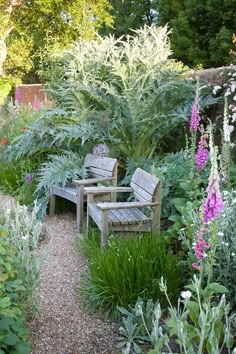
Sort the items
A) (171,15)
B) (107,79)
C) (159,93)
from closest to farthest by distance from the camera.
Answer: (159,93) → (107,79) → (171,15)

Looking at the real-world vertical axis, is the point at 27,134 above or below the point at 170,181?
above

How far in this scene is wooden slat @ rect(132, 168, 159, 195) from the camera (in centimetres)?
411

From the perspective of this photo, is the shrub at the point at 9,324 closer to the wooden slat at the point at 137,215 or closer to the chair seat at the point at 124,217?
the chair seat at the point at 124,217

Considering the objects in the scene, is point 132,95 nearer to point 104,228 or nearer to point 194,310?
point 104,228

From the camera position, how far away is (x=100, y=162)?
555cm

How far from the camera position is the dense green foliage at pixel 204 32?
43.1 ft

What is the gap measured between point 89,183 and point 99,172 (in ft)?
1.42

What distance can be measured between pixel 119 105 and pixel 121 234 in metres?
2.49

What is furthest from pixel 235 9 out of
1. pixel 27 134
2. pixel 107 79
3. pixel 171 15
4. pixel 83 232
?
pixel 83 232

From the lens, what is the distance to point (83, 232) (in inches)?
199

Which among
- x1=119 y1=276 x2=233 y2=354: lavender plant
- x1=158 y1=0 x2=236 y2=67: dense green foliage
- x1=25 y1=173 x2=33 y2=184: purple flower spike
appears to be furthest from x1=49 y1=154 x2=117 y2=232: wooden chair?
x1=158 y1=0 x2=236 y2=67: dense green foliage

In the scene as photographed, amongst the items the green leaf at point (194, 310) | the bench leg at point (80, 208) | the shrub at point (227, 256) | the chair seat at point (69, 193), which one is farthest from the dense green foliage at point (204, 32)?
the green leaf at point (194, 310)

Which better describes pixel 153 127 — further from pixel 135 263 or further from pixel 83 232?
pixel 135 263

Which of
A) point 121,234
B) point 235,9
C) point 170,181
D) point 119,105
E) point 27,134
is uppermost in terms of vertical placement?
point 235,9
